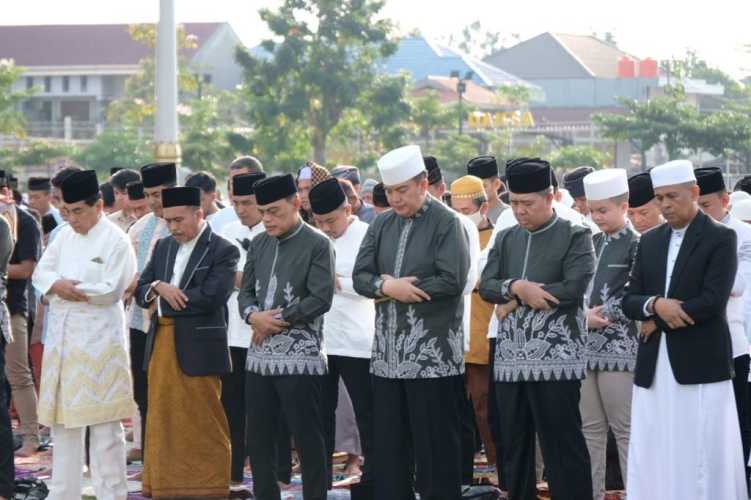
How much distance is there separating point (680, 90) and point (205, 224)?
2864 cm

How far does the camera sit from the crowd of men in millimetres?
7816

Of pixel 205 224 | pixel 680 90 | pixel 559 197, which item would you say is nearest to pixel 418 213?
pixel 205 224

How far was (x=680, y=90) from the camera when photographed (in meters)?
36.7

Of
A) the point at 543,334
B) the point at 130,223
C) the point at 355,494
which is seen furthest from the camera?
the point at 130,223

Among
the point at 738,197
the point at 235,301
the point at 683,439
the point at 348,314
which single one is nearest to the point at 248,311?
the point at 348,314

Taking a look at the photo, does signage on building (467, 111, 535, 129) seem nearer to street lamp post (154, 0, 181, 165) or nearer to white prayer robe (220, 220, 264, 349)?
street lamp post (154, 0, 181, 165)

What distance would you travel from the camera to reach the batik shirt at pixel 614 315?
8.74 metres

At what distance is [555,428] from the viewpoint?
324 inches

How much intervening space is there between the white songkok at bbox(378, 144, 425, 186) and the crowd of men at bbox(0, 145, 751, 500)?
0.01m

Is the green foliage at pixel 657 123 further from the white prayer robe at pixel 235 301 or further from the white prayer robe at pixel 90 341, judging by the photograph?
the white prayer robe at pixel 90 341

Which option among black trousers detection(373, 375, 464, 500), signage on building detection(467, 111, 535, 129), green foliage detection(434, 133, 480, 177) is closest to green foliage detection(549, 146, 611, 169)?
green foliage detection(434, 133, 480, 177)

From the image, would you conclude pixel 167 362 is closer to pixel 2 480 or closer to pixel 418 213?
pixel 2 480

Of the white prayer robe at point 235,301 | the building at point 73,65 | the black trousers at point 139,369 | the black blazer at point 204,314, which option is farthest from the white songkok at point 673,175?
the building at point 73,65

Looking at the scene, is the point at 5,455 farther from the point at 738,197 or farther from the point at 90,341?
the point at 738,197
